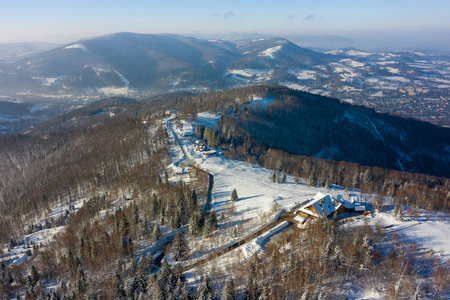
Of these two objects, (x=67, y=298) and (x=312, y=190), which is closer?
(x=67, y=298)

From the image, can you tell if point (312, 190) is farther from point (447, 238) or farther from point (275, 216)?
point (447, 238)

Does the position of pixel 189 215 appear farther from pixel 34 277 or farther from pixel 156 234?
pixel 34 277

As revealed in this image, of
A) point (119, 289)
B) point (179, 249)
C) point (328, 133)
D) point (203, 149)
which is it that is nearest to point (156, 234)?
point (179, 249)

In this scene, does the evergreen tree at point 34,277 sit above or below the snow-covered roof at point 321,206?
below

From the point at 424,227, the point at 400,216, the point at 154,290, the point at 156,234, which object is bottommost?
the point at 156,234

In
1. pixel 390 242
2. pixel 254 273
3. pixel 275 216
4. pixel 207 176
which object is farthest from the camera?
pixel 207 176

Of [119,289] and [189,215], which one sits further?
[189,215]

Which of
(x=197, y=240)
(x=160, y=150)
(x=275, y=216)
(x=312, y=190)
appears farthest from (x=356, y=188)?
(x=160, y=150)

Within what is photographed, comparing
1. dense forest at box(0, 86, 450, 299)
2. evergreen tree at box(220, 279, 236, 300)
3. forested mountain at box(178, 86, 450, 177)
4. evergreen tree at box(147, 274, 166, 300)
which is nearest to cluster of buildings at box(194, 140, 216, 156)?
forested mountain at box(178, 86, 450, 177)

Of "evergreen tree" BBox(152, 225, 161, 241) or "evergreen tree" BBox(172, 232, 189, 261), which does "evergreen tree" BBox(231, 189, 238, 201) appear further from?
"evergreen tree" BBox(152, 225, 161, 241)

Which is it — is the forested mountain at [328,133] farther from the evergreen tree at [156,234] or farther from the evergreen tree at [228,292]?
the evergreen tree at [228,292]

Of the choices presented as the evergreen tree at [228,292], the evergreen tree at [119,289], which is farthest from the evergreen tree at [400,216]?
the evergreen tree at [119,289]
